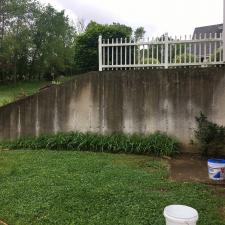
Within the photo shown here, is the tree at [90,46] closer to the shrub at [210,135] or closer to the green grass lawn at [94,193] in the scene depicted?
the shrub at [210,135]

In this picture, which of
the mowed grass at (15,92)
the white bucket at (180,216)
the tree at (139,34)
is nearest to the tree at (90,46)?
the tree at (139,34)

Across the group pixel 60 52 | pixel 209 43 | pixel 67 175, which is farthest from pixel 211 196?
pixel 60 52

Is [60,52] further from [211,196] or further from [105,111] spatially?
[211,196]

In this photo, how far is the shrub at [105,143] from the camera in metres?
6.36

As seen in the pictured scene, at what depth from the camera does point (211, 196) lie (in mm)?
3949

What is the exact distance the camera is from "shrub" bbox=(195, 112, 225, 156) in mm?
5980

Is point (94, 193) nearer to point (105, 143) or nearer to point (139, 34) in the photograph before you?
point (105, 143)

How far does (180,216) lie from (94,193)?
160 centimetres


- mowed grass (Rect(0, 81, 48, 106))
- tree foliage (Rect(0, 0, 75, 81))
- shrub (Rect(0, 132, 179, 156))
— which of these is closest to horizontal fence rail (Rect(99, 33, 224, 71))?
shrub (Rect(0, 132, 179, 156))

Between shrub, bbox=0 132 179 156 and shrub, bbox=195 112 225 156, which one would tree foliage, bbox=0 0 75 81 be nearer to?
shrub, bbox=0 132 179 156

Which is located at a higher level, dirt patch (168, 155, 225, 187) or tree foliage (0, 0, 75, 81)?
tree foliage (0, 0, 75, 81)

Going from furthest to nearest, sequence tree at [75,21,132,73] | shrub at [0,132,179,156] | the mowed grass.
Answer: tree at [75,21,132,73]
the mowed grass
shrub at [0,132,179,156]

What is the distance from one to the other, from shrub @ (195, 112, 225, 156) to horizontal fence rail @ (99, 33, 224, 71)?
4.15 ft

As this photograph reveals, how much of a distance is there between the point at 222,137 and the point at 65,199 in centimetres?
Answer: 335
